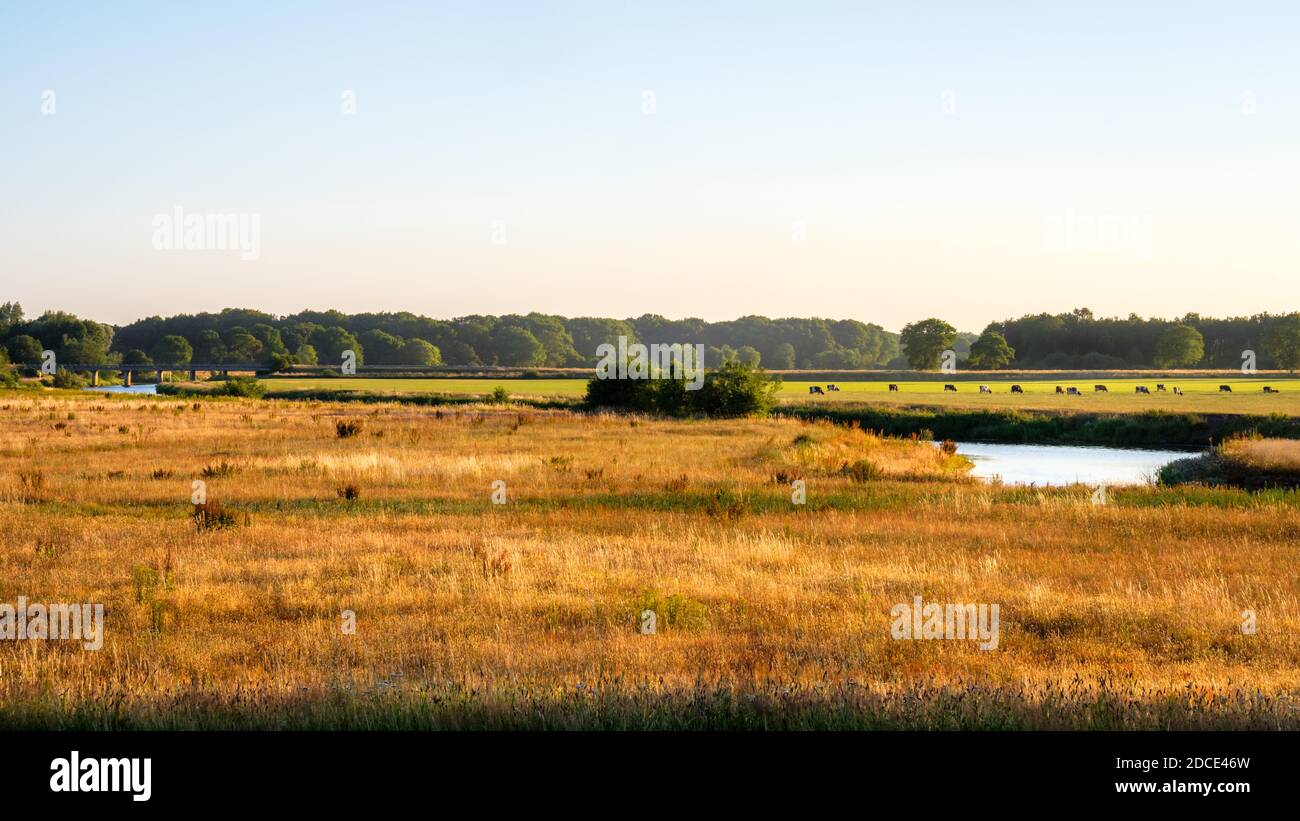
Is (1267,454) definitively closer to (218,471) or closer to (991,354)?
(218,471)

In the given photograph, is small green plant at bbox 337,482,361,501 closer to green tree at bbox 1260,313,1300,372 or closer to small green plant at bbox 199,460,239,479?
small green plant at bbox 199,460,239,479

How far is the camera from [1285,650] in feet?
38.0

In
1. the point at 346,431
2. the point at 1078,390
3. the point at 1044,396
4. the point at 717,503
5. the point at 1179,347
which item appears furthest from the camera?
the point at 1179,347

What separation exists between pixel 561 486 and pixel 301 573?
46.7 feet

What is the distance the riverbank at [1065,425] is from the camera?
6000 cm

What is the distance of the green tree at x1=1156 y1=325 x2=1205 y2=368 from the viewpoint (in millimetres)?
170500

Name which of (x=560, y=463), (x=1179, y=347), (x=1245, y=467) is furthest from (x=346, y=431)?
(x=1179, y=347)

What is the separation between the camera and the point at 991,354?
168 metres

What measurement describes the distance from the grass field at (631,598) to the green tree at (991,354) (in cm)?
14304

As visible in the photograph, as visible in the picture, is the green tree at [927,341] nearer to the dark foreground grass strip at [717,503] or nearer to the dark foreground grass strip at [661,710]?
the dark foreground grass strip at [717,503]

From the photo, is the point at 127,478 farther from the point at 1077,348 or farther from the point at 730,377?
the point at 1077,348

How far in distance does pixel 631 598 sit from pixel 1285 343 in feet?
562

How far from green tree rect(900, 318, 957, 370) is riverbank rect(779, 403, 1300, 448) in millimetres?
97780
